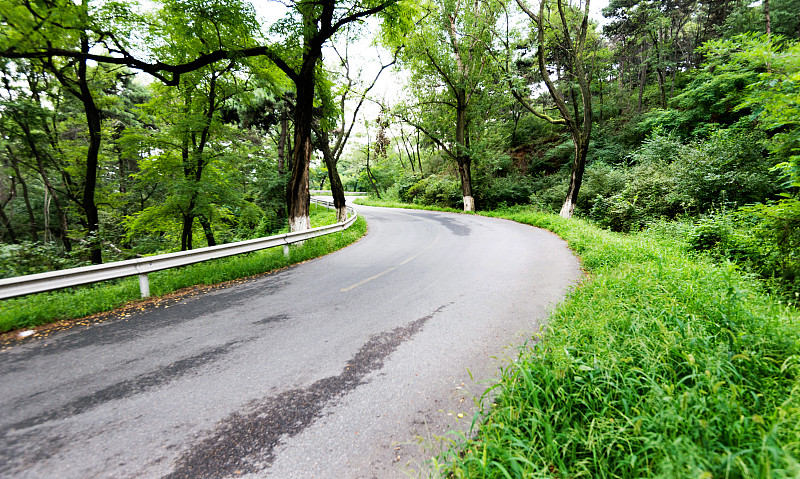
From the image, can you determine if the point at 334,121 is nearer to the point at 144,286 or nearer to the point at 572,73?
the point at 144,286

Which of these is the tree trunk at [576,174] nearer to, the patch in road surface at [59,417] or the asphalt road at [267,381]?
the asphalt road at [267,381]

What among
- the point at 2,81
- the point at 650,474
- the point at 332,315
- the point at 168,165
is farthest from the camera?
the point at 2,81

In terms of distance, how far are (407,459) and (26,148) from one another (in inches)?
761

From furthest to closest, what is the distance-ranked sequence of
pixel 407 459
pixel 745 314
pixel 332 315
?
pixel 332 315 → pixel 745 314 → pixel 407 459

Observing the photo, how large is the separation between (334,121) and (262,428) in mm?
11826

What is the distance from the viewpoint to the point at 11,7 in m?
6.70

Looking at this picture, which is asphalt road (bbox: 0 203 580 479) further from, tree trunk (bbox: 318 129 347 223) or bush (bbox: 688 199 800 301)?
tree trunk (bbox: 318 129 347 223)

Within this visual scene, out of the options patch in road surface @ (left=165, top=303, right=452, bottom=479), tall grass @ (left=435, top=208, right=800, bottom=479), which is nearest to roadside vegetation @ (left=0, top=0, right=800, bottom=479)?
tall grass @ (left=435, top=208, right=800, bottom=479)

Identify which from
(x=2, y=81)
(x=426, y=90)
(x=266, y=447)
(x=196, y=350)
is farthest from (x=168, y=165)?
(x=426, y=90)

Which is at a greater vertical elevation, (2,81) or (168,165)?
(2,81)

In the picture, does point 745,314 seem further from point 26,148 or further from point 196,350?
point 26,148

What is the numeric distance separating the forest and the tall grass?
8.50 ft

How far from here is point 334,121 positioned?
1226 centimetres

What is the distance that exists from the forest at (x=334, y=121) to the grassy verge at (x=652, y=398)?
2.66 metres
